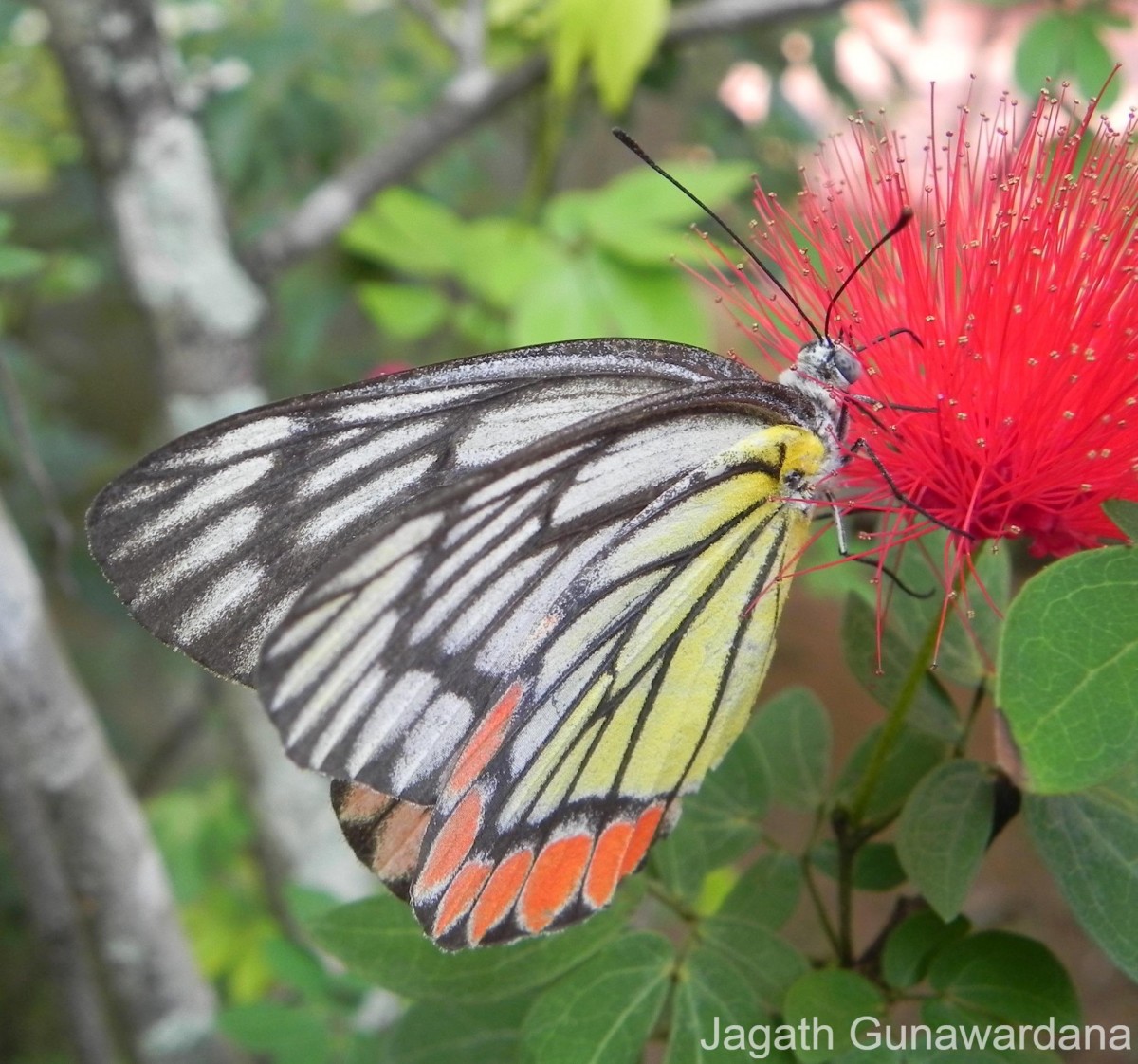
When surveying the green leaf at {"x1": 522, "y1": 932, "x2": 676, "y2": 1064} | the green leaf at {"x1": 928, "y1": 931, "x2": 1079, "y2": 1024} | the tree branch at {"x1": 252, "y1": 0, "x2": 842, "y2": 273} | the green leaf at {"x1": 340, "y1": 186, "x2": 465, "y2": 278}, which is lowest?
the green leaf at {"x1": 928, "y1": 931, "x2": 1079, "y2": 1024}

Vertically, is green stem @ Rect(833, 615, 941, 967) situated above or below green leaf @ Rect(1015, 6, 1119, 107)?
below

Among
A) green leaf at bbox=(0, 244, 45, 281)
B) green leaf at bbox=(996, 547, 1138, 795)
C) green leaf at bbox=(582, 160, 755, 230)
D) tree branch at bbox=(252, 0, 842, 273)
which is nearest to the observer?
green leaf at bbox=(996, 547, 1138, 795)

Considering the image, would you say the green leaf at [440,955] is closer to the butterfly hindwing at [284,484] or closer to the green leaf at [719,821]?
the green leaf at [719,821]

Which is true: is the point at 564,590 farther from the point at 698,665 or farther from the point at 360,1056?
the point at 360,1056

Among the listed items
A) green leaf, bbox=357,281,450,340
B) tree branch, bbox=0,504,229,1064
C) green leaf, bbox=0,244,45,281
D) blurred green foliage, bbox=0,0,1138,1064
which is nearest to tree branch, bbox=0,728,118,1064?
tree branch, bbox=0,504,229,1064

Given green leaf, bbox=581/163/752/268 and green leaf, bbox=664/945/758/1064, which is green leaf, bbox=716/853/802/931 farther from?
green leaf, bbox=581/163/752/268

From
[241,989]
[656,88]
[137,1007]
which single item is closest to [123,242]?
[656,88]

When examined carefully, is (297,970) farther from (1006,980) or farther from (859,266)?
(859,266)
